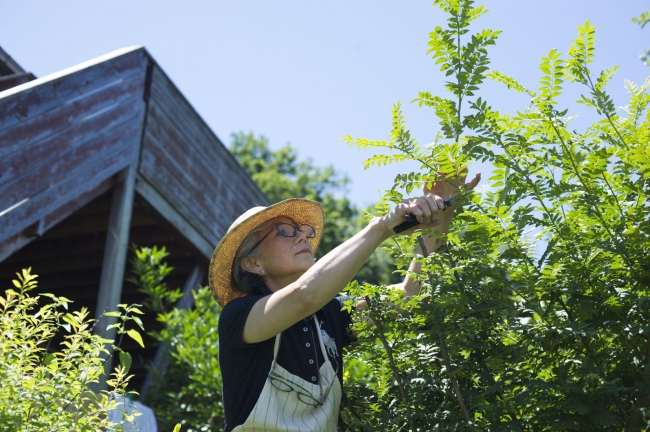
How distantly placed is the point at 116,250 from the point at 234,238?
3.51 meters

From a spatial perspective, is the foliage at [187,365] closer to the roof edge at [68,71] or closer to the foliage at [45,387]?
the roof edge at [68,71]

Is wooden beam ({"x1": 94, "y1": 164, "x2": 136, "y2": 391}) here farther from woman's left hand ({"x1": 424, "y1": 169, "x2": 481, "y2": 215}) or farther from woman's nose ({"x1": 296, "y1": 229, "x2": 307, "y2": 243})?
woman's left hand ({"x1": 424, "y1": 169, "x2": 481, "y2": 215})

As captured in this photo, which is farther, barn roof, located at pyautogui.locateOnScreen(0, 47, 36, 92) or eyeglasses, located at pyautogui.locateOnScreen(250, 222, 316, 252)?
barn roof, located at pyautogui.locateOnScreen(0, 47, 36, 92)

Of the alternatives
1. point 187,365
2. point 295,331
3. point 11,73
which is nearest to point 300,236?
point 295,331

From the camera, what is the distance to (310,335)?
2.45 m

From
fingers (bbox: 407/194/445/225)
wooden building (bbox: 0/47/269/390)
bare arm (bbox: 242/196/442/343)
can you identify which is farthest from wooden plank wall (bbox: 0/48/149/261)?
fingers (bbox: 407/194/445/225)

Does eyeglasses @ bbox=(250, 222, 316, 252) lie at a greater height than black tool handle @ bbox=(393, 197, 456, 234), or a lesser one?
greater

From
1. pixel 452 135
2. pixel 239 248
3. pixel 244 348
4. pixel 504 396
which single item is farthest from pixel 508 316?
pixel 239 248

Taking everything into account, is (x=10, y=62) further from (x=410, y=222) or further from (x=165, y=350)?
(x=410, y=222)

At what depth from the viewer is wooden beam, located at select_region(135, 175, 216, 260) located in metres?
6.55

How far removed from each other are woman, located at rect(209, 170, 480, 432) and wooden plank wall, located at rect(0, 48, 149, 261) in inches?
105

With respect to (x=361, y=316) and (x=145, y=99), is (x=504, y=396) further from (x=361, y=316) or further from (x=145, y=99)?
(x=145, y=99)

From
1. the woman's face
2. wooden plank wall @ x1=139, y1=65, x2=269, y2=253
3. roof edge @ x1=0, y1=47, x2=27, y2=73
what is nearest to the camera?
the woman's face

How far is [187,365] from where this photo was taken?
652 cm
